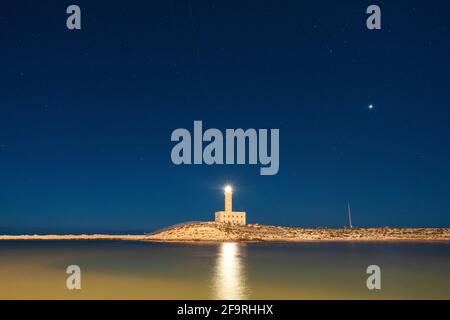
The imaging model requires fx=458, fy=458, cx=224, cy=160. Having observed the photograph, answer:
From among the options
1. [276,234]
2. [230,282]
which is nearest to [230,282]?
[230,282]

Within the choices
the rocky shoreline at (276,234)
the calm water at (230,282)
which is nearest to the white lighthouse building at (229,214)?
the rocky shoreline at (276,234)

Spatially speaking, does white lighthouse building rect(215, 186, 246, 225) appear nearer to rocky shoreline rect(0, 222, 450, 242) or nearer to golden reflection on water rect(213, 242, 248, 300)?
rocky shoreline rect(0, 222, 450, 242)

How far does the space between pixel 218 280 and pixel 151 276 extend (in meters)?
5.88

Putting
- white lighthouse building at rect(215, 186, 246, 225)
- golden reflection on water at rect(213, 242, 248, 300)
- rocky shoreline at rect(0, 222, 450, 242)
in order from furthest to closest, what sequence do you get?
white lighthouse building at rect(215, 186, 246, 225) → rocky shoreline at rect(0, 222, 450, 242) → golden reflection on water at rect(213, 242, 248, 300)

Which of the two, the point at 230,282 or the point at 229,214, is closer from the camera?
the point at 230,282

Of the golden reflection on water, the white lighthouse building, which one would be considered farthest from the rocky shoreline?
the golden reflection on water

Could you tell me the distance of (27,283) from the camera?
102 feet

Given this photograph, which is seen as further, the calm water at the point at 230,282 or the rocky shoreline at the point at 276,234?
the rocky shoreline at the point at 276,234

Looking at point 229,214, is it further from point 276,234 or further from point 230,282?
point 230,282

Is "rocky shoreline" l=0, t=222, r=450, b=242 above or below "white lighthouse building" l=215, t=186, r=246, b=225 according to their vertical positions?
below

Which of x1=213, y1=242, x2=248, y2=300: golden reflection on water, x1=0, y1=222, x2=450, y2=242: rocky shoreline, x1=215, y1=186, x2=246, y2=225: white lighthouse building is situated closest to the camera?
x1=213, y1=242, x2=248, y2=300: golden reflection on water

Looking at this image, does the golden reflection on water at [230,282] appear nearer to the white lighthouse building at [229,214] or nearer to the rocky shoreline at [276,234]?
the rocky shoreline at [276,234]

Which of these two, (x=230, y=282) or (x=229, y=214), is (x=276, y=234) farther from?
(x=230, y=282)
